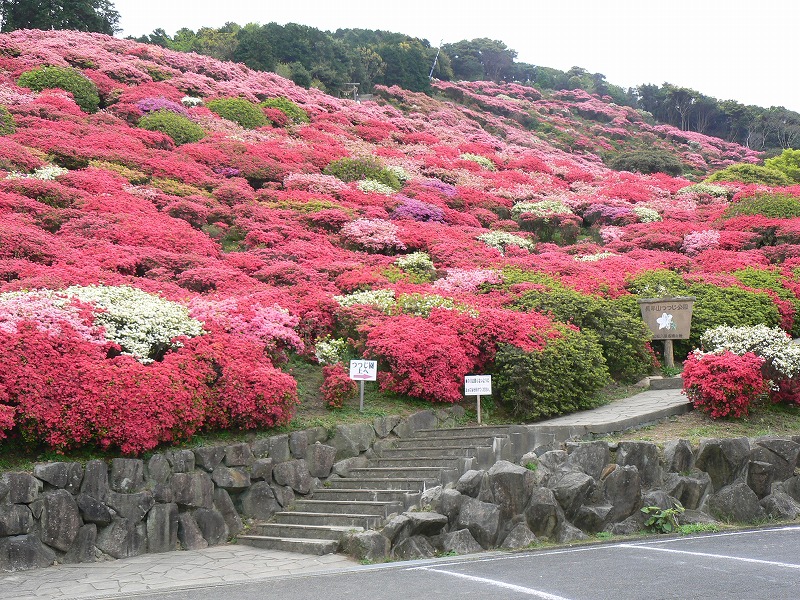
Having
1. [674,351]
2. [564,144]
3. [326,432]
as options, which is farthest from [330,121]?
[326,432]

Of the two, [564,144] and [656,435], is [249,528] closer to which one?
[656,435]

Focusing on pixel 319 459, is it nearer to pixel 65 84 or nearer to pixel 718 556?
pixel 718 556

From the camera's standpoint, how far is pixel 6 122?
2478 cm

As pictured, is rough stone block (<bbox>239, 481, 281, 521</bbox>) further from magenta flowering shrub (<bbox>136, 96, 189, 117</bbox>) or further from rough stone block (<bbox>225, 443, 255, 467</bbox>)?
magenta flowering shrub (<bbox>136, 96, 189, 117</bbox>)

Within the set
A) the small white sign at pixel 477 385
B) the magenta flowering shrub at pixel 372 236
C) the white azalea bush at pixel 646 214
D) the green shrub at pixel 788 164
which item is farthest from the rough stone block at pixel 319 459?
the green shrub at pixel 788 164

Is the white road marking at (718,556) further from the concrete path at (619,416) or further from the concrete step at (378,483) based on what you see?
the concrete step at (378,483)

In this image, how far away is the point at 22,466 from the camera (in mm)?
9289

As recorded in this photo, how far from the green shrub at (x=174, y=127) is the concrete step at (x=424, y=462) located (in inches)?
795

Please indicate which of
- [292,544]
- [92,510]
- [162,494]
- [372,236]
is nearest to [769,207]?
[372,236]

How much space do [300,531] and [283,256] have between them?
934 centimetres

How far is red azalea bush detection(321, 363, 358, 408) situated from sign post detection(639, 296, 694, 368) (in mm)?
6390

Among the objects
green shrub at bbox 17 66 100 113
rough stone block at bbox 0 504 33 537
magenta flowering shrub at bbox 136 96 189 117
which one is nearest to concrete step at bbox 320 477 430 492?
rough stone block at bbox 0 504 33 537

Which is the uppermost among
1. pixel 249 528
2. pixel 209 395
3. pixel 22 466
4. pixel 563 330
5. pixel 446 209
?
pixel 446 209

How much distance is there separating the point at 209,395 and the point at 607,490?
544cm
